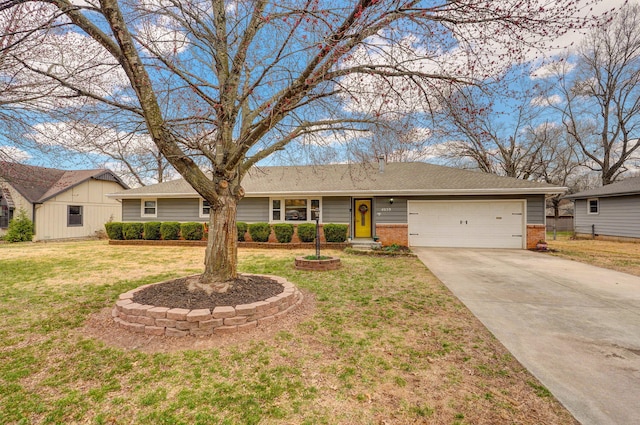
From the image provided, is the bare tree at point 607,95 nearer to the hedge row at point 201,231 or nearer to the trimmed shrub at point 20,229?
the hedge row at point 201,231

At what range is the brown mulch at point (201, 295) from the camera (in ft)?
12.4

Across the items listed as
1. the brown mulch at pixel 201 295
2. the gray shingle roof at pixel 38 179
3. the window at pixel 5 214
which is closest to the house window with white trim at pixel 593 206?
the brown mulch at pixel 201 295

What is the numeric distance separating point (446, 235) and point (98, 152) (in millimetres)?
11434

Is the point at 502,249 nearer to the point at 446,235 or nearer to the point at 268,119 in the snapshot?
the point at 446,235

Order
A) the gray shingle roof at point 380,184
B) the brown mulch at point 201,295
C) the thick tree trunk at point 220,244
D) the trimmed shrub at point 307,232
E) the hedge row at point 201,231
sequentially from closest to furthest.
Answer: the brown mulch at point 201,295 → the thick tree trunk at point 220,244 → the gray shingle roof at point 380,184 → the hedge row at point 201,231 → the trimmed shrub at point 307,232

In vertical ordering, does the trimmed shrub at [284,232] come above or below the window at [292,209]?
below

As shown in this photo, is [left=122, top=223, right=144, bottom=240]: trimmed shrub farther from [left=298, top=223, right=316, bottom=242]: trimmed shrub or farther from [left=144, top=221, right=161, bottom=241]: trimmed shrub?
[left=298, top=223, right=316, bottom=242]: trimmed shrub

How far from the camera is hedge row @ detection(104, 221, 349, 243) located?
38.6ft

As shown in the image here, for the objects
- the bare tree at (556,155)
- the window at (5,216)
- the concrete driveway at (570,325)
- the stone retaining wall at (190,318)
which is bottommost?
the concrete driveway at (570,325)

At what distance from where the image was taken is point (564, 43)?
333 centimetres

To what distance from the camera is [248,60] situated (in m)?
4.45

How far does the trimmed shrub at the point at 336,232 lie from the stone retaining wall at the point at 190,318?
798 centimetres

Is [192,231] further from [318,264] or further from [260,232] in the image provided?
[318,264]

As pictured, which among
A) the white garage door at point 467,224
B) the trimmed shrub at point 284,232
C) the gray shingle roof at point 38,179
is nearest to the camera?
the gray shingle roof at point 38,179
